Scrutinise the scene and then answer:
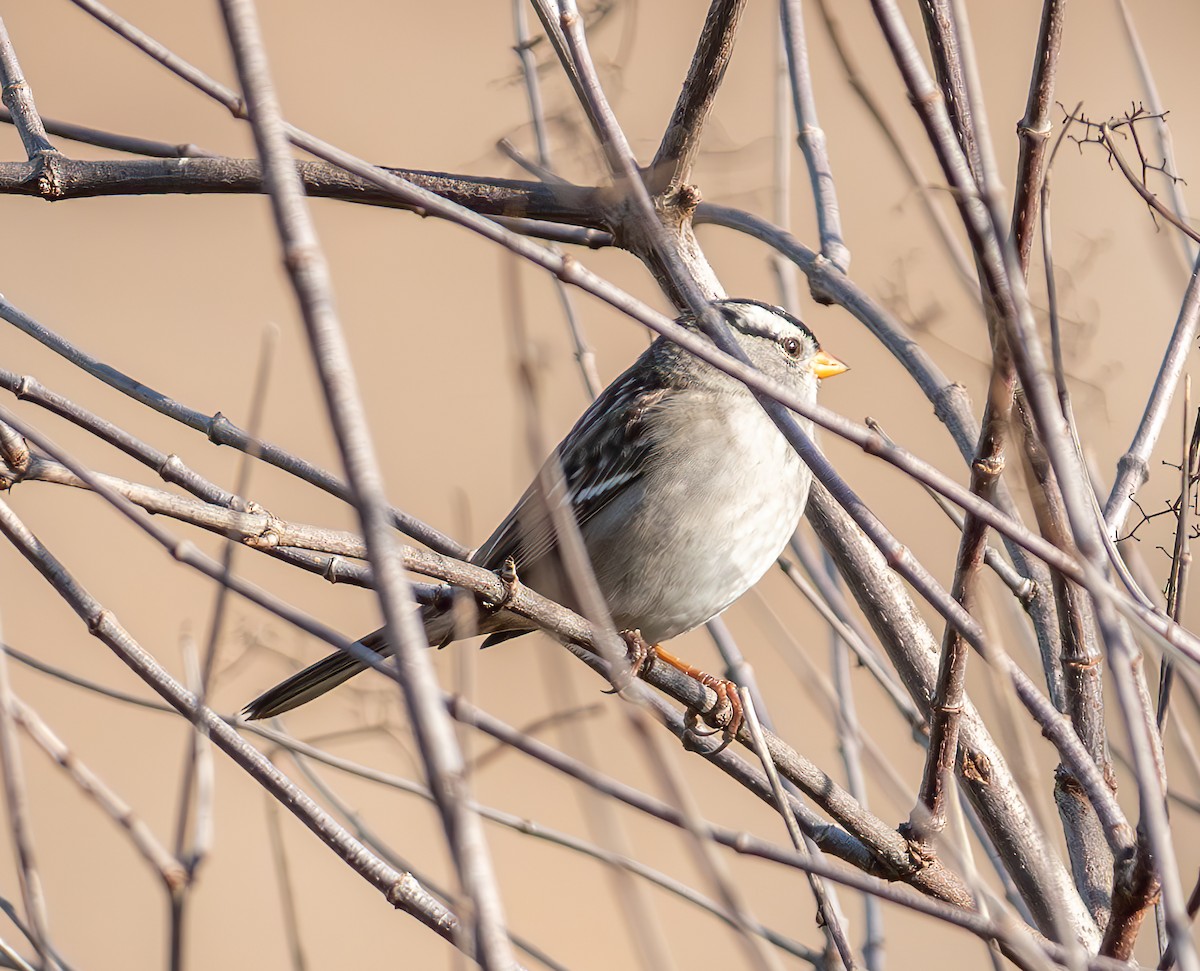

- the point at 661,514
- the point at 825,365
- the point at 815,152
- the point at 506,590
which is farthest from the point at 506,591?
the point at 825,365

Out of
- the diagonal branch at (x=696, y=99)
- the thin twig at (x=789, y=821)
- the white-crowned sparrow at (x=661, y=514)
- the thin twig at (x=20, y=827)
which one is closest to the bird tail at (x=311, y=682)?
the white-crowned sparrow at (x=661, y=514)

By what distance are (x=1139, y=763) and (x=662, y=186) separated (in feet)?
5.60

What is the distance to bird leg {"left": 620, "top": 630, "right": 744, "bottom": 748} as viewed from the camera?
9.11 ft

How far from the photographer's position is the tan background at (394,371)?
18.2 ft

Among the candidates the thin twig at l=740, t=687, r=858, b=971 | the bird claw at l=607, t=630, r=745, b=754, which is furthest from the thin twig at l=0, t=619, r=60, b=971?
the bird claw at l=607, t=630, r=745, b=754

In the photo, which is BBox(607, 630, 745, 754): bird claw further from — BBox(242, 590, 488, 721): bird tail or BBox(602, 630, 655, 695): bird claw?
BBox(242, 590, 488, 721): bird tail

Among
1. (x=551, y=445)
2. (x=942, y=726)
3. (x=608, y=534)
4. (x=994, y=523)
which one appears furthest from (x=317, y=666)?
(x=994, y=523)

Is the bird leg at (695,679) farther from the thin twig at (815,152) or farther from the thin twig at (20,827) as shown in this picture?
the thin twig at (20,827)

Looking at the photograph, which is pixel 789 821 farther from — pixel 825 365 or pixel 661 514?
pixel 825 365

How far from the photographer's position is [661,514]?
10.7ft

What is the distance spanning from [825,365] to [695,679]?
1179 mm

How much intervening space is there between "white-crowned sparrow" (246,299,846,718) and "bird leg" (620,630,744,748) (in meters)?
0.03

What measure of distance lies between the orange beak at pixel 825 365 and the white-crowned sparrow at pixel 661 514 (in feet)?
0.54

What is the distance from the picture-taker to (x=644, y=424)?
3.49m
